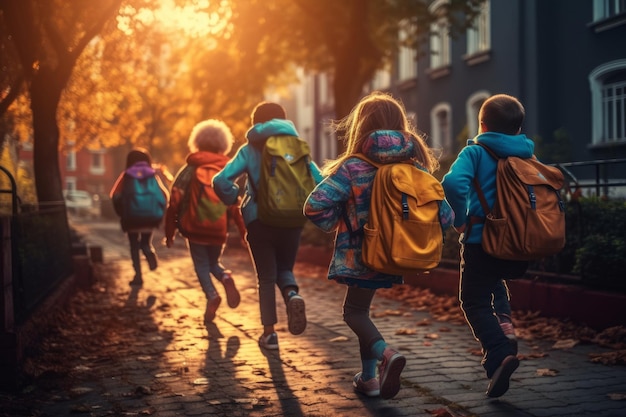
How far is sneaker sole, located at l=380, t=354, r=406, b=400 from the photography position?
5.03 metres

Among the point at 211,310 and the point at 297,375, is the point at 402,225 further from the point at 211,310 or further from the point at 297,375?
the point at 211,310

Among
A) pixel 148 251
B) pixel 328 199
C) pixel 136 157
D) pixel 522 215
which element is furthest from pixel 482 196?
pixel 148 251

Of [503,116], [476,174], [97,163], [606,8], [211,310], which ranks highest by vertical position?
[606,8]

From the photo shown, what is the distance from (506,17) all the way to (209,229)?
15.2 m

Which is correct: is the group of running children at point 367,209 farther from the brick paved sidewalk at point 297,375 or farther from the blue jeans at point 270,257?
the blue jeans at point 270,257

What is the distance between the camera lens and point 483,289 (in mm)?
5336

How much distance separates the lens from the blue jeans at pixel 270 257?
7.09 m

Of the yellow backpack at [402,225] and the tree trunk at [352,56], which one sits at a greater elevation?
the tree trunk at [352,56]

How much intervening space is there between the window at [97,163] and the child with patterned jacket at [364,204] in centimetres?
8953

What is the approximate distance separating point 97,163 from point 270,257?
291 feet

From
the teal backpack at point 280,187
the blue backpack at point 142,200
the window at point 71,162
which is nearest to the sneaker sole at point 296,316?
the teal backpack at point 280,187

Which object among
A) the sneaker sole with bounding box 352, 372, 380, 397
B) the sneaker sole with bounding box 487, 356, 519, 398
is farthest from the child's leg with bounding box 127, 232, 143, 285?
the sneaker sole with bounding box 487, 356, 519, 398

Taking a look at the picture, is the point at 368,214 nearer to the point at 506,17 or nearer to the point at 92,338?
the point at 92,338

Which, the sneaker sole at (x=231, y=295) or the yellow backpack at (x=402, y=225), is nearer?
the yellow backpack at (x=402, y=225)
